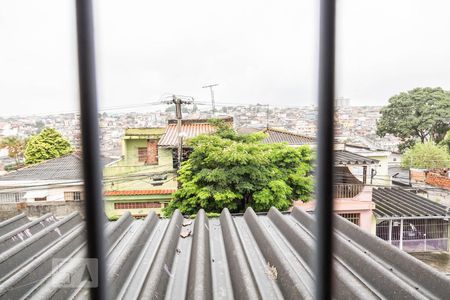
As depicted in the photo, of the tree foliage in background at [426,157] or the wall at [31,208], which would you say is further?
the tree foliage in background at [426,157]

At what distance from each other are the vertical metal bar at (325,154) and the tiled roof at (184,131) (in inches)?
290

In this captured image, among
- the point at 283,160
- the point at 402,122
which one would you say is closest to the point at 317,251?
the point at 283,160

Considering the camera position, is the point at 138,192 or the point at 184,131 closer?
the point at 138,192

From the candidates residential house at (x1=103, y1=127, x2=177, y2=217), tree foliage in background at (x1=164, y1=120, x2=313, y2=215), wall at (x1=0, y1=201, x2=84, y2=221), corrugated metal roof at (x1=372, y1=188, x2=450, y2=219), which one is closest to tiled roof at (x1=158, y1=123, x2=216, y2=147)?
residential house at (x1=103, y1=127, x2=177, y2=217)

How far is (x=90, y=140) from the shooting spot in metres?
0.56

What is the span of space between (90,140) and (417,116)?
12598 millimetres

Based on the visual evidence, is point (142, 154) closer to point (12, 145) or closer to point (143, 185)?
point (143, 185)

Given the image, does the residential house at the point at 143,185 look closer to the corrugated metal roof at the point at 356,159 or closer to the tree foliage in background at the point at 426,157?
the corrugated metal roof at the point at 356,159

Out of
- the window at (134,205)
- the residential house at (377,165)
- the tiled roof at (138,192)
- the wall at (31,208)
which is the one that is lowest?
the window at (134,205)

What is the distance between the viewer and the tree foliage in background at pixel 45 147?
6.72m

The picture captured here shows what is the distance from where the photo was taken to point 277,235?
7.01ft

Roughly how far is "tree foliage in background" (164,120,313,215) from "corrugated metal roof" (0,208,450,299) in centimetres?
370

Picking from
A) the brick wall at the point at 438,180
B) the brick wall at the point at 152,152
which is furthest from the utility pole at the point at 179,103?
the brick wall at the point at 438,180


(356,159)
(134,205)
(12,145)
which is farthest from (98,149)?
(134,205)
